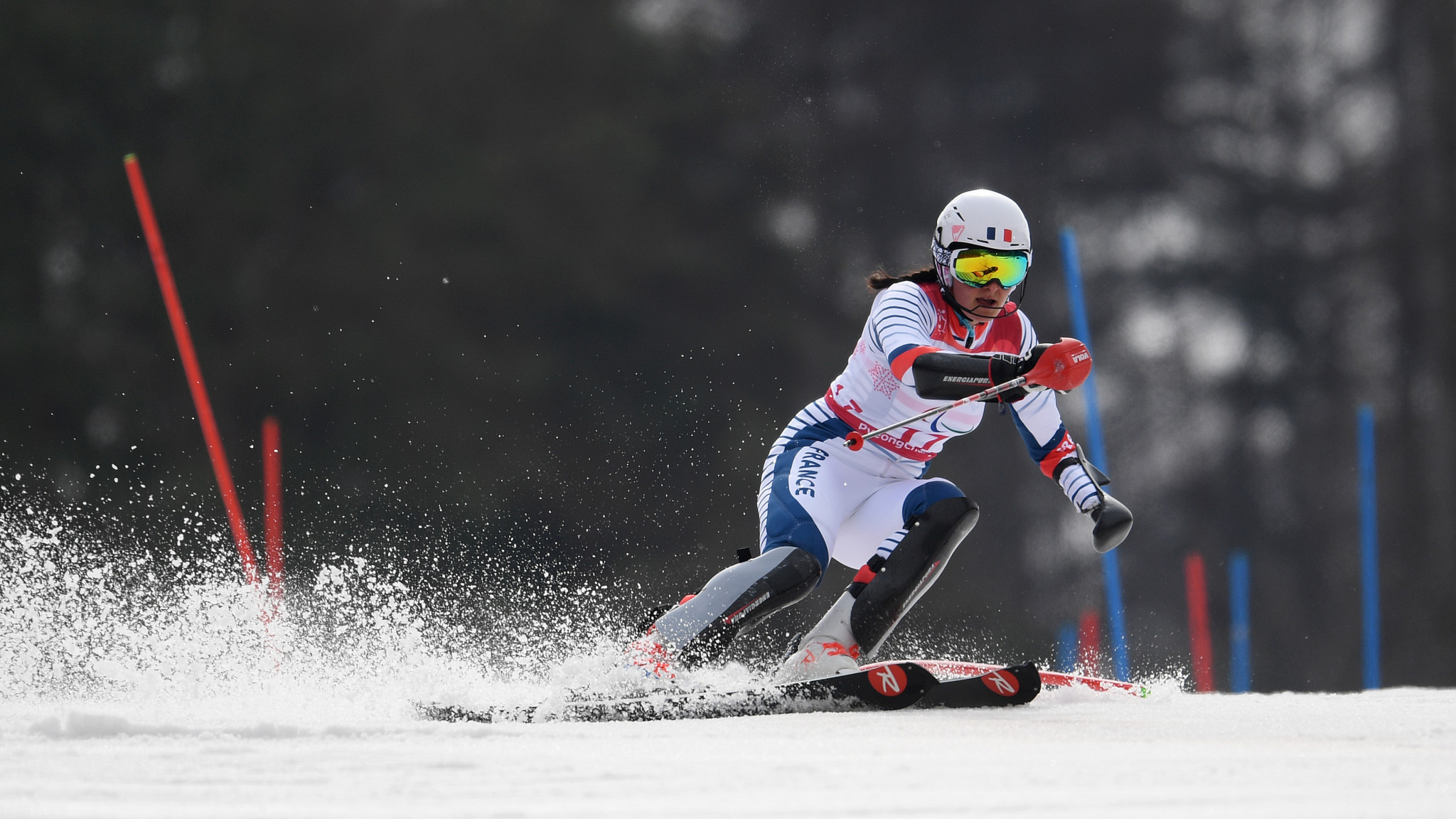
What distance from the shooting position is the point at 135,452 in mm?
18219

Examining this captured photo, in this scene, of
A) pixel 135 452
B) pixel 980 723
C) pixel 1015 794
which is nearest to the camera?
pixel 1015 794

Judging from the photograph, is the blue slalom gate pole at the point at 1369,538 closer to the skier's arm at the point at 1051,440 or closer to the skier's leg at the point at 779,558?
the skier's arm at the point at 1051,440

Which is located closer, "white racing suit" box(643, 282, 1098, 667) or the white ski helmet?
"white racing suit" box(643, 282, 1098, 667)

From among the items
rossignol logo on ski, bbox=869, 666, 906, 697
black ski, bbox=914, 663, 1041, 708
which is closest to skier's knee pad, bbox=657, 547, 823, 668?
rossignol logo on ski, bbox=869, 666, 906, 697

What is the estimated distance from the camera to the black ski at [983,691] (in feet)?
14.0

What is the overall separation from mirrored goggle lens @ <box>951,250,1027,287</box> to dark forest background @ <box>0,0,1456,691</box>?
1205 centimetres

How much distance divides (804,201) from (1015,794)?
18331mm

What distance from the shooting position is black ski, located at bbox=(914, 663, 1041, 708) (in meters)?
4.27

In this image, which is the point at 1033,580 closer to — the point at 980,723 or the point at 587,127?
the point at 587,127

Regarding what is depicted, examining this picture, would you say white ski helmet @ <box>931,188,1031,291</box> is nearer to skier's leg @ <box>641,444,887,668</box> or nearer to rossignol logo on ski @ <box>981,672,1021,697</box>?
skier's leg @ <box>641,444,887,668</box>

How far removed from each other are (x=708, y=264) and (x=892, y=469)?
52.0 ft

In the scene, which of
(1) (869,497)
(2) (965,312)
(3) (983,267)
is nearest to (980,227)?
(3) (983,267)

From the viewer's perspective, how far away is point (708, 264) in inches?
808

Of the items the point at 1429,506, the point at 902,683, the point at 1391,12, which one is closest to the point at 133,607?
the point at 902,683
